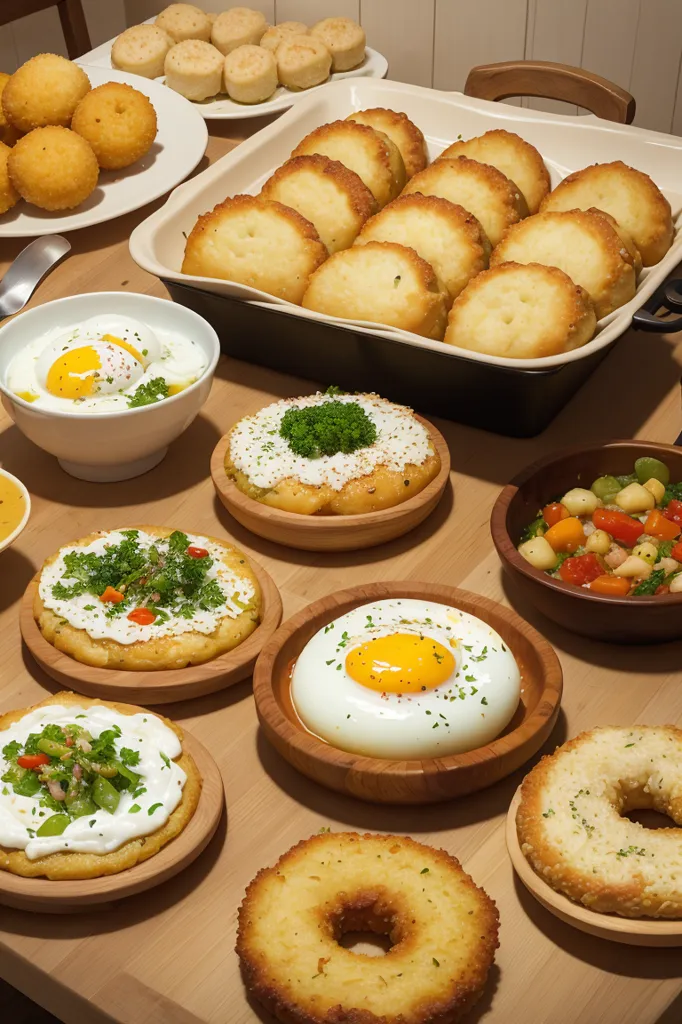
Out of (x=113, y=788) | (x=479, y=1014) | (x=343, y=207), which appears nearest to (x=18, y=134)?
(x=343, y=207)

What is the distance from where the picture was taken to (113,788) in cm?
163

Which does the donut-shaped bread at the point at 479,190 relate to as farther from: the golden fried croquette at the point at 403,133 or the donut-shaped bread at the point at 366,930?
the donut-shaped bread at the point at 366,930

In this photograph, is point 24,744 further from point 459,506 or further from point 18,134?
point 18,134

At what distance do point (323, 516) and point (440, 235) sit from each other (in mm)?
766

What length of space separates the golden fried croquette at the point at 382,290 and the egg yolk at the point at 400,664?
33.4 inches

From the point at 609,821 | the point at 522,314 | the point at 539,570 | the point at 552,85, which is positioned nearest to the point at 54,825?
the point at 609,821

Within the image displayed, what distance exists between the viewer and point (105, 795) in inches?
63.4

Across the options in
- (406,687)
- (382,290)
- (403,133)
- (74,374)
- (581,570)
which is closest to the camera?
(406,687)

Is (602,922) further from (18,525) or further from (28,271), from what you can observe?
(28,271)

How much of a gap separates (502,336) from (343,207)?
0.62 metres

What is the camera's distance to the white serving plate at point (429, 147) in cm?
245

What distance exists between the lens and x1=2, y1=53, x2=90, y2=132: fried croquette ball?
312cm

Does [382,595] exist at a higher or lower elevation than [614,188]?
lower

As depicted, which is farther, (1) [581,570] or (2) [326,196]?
(2) [326,196]
